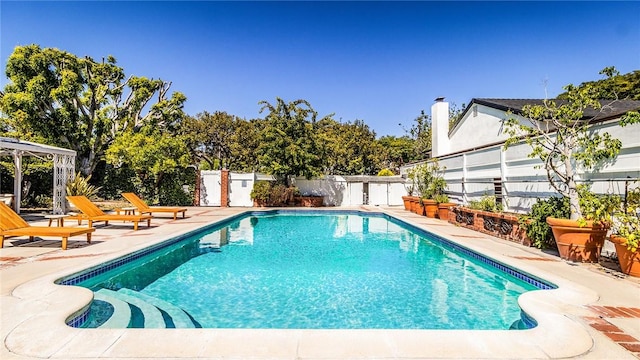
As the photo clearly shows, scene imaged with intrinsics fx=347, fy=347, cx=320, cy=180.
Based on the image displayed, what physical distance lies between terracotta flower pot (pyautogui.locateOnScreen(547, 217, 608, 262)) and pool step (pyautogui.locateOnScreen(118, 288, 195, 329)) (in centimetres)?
633

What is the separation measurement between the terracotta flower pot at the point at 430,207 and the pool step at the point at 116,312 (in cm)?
1190

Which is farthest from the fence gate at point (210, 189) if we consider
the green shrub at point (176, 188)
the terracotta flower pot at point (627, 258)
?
the terracotta flower pot at point (627, 258)

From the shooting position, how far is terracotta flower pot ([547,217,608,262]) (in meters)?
6.00

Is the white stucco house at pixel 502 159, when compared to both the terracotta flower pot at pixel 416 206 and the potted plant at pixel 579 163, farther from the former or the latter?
the terracotta flower pot at pixel 416 206

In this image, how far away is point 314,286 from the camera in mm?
6039

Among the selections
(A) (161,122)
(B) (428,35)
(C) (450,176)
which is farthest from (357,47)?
(A) (161,122)

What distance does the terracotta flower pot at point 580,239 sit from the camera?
6004 millimetres

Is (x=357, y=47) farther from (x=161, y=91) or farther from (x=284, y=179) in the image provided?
(x=161, y=91)

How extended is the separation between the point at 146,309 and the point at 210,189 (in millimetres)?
16019

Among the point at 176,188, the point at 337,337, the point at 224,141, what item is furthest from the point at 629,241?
the point at 224,141

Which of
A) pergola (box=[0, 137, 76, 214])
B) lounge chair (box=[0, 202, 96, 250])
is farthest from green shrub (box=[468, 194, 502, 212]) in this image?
pergola (box=[0, 137, 76, 214])

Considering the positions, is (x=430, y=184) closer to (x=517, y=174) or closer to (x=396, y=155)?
(x=517, y=174)

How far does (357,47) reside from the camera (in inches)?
696

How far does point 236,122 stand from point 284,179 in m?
9.49
